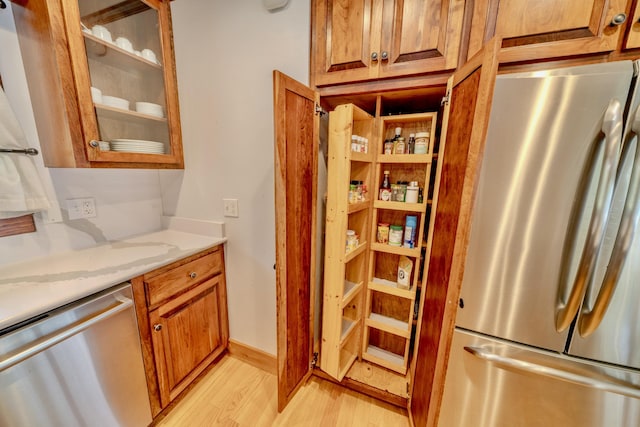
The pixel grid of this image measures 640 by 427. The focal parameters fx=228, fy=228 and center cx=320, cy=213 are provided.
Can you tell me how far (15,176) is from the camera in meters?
1.00

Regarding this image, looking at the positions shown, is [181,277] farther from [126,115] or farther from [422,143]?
[422,143]

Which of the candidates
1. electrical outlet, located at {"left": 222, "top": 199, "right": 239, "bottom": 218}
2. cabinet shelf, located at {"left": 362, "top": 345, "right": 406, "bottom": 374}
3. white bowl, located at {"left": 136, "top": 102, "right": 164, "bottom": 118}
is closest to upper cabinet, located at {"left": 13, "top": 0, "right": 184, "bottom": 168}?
white bowl, located at {"left": 136, "top": 102, "right": 164, "bottom": 118}

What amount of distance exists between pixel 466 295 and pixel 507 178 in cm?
47

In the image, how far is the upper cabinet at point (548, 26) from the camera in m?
0.77

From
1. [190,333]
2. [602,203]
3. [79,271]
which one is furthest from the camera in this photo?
[190,333]

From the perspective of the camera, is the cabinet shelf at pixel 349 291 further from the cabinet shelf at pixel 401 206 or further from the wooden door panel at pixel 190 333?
the wooden door panel at pixel 190 333

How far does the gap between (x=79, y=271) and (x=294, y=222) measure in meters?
0.98

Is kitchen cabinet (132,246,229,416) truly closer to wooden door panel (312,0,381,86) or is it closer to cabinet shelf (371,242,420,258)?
cabinet shelf (371,242,420,258)

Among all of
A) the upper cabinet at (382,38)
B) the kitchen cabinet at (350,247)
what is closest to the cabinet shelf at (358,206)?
the kitchen cabinet at (350,247)

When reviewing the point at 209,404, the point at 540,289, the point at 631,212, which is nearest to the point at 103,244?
the point at 209,404

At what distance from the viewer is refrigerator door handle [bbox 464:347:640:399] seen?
788mm

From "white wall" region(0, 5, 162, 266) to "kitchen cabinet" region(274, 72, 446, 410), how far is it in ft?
3.96

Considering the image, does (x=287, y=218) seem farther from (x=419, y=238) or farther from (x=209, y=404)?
(x=209, y=404)

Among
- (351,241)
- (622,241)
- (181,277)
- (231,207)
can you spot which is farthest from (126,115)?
(622,241)
